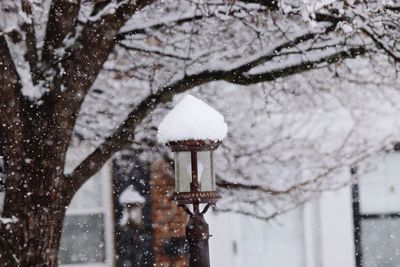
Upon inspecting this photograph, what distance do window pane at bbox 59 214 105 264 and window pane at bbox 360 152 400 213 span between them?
2.82 m

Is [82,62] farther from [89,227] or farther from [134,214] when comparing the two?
[89,227]

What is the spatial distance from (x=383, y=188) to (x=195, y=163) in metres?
3.67

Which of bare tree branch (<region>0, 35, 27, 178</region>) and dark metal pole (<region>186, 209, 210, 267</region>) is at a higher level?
bare tree branch (<region>0, 35, 27, 178</region>)

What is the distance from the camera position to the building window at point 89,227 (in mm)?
7793

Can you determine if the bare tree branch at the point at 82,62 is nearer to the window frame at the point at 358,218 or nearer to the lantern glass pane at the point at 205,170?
the lantern glass pane at the point at 205,170

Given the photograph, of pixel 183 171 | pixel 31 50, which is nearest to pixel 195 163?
pixel 183 171

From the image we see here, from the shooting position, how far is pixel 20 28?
5.46 m

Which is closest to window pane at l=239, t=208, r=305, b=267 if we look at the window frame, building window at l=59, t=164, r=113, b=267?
the window frame

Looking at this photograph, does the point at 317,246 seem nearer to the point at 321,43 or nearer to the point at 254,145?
the point at 254,145

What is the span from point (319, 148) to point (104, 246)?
2.45 metres

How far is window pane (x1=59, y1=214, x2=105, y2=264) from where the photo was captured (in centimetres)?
784

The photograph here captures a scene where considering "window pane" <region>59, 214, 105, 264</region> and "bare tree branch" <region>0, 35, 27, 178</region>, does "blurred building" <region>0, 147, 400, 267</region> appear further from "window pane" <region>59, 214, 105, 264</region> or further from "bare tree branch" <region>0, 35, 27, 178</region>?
"bare tree branch" <region>0, 35, 27, 178</region>

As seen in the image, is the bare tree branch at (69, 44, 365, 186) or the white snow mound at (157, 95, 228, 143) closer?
the white snow mound at (157, 95, 228, 143)

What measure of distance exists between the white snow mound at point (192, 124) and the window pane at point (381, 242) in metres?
3.52
